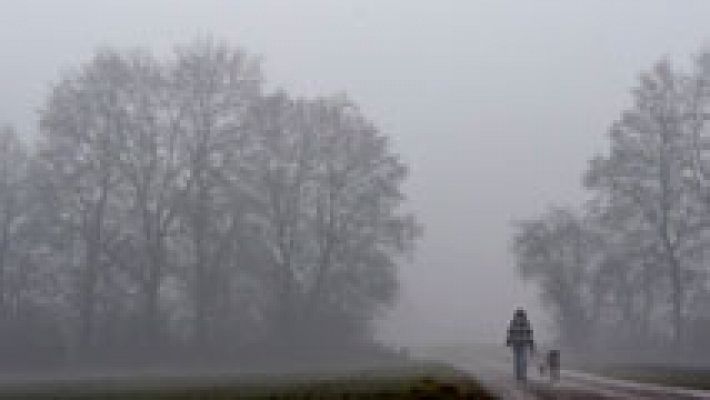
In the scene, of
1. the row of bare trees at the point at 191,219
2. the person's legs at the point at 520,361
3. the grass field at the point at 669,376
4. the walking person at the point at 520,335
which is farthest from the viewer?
the row of bare trees at the point at 191,219

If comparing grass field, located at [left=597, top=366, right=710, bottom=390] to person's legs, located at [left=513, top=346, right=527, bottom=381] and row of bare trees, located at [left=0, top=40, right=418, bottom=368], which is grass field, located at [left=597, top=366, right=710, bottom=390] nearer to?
person's legs, located at [left=513, top=346, right=527, bottom=381]

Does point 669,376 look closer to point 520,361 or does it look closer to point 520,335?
point 520,335

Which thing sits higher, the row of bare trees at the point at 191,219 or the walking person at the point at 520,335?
the row of bare trees at the point at 191,219

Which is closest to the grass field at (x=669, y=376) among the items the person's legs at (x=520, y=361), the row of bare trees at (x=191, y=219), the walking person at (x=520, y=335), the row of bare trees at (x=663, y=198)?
the person's legs at (x=520, y=361)

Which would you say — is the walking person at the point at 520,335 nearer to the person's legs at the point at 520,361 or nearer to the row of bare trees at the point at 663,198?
the person's legs at the point at 520,361

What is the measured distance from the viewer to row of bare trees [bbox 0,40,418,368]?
199 ft

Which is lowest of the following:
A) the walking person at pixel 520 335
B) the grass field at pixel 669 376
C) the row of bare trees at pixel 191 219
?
the grass field at pixel 669 376

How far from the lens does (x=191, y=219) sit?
6197 cm

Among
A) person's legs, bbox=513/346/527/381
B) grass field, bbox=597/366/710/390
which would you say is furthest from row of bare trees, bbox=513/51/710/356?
person's legs, bbox=513/346/527/381

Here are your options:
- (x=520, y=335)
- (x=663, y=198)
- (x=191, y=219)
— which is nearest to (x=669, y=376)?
(x=520, y=335)

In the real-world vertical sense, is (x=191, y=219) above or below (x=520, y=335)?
above

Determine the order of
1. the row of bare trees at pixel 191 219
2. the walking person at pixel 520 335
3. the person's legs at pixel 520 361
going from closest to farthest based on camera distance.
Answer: the walking person at pixel 520 335, the person's legs at pixel 520 361, the row of bare trees at pixel 191 219

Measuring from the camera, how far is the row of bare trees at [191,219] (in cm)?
6069

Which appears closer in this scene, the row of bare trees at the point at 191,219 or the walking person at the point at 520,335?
the walking person at the point at 520,335
